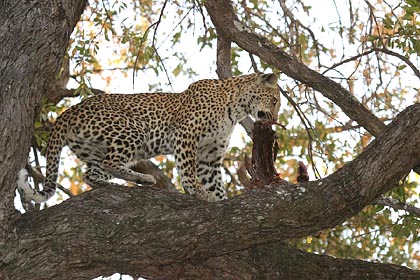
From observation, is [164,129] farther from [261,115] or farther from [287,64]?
[287,64]

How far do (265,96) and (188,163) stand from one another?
1.04m

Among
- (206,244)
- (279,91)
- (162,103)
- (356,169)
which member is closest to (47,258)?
(206,244)

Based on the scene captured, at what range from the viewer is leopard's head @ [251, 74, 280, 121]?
8.16 metres

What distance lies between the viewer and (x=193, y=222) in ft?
18.5

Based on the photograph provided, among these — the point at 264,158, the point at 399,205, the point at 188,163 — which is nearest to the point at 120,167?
the point at 188,163

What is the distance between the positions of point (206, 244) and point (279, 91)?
10.1 feet

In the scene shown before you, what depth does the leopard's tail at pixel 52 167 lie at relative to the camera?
6.47 m

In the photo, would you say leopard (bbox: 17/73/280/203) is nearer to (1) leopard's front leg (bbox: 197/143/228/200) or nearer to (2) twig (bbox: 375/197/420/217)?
(1) leopard's front leg (bbox: 197/143/228/200)

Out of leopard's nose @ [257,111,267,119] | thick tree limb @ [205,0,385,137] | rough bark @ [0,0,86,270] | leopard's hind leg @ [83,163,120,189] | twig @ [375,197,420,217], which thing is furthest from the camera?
leopard's nose @ [257,111,267,119]

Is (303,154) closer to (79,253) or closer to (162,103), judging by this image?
(162,103)

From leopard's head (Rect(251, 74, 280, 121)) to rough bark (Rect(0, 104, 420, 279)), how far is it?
2.47 meters

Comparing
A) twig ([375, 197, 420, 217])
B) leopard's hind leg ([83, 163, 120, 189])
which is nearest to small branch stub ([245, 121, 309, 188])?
twig ([375, 197, 420, 217])

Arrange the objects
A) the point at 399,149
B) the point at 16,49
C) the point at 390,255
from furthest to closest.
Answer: the point at 390,255, the point at 16,49, the point at 399,149

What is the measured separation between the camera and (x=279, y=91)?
27.5 ft
